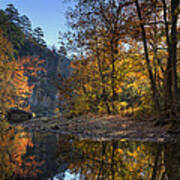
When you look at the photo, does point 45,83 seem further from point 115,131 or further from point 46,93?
point 115,131

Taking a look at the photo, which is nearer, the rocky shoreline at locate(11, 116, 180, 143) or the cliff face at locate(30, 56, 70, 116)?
the rocky shoreline at locate(11, 116, 180, 143)

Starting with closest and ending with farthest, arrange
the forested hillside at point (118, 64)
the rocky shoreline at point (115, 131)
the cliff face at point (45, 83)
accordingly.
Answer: the rocky shoreline at point (115, 131), the forested hillside at point (118, 64), the cliff face at point (45, 83)

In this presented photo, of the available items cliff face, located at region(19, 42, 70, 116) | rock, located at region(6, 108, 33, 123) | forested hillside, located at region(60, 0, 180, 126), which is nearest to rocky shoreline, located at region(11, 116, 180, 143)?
forested hillside, located at region(60, 0, 180, 126)

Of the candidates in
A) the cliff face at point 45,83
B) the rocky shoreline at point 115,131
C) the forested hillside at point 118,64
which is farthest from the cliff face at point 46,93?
the rocky shoreline at point 115,131

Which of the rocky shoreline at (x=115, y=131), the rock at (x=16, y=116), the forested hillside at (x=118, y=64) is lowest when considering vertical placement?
the rocky shoreline at (x=115, y=131)

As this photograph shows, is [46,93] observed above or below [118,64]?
above


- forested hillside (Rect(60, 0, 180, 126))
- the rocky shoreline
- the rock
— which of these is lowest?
the rocky shoreline

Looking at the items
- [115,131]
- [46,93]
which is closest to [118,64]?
[115,131]

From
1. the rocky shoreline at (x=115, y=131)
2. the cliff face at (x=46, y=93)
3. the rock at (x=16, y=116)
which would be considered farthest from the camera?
the cliff face at (x=46, y=93)

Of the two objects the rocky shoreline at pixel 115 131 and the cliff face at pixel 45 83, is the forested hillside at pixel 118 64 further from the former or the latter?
the cliff face at pixel 45 83

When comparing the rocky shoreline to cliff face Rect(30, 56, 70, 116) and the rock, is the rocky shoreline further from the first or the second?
cliff face Rect(30, 56, 70, 116)

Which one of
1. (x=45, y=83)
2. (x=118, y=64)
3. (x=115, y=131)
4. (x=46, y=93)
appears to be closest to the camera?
(x=115, y=131)

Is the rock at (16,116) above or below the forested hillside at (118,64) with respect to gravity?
below

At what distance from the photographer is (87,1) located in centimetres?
888
